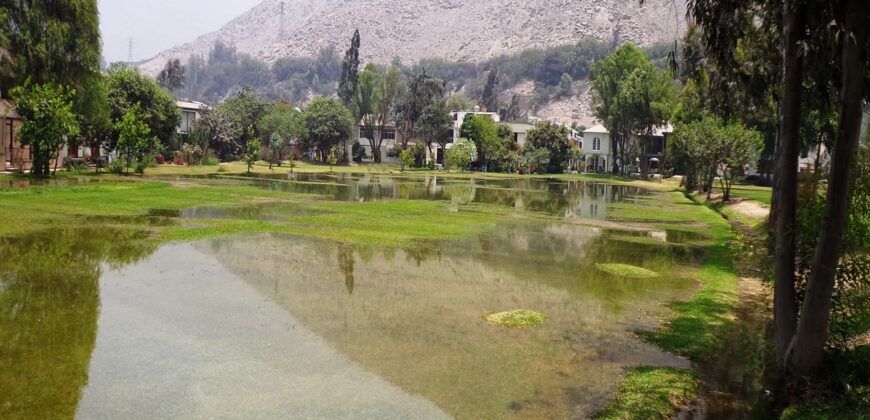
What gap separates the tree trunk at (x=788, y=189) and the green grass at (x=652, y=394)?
5.24 ft

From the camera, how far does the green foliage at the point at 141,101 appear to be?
199ft

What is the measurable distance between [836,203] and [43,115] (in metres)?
43.8

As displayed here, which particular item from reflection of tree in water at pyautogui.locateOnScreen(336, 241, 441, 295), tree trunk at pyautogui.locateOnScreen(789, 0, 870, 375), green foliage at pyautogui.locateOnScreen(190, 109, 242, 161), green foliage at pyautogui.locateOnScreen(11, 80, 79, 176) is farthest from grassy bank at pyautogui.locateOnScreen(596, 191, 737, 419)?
green foliage at pyautogui.locateOnScreen(190, 109, 242, 161)

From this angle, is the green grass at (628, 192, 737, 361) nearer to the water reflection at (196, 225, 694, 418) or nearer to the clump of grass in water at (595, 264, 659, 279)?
the water reflection at (196, 225, 694, 418)

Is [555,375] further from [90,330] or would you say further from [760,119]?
[760,119]

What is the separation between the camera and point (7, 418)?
7805 millimetres

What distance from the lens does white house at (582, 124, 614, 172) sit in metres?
116

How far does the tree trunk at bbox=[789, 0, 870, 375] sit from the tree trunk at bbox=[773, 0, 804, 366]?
659 millimetres

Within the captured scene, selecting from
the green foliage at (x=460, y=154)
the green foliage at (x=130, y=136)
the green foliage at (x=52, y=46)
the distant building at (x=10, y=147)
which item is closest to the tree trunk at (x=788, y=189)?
the green foliage at (x=52, y=46)

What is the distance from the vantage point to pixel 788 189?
9.70 meters

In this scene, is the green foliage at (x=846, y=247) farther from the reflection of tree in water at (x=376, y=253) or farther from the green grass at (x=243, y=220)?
the green grass at (x=243, y=220)

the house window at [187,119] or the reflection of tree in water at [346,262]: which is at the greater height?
the house window at [187,119]

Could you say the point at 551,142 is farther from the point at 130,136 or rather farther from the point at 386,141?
the point at 130,136

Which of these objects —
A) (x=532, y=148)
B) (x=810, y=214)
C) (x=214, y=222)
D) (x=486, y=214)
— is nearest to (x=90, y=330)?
(x=810, y=214)
